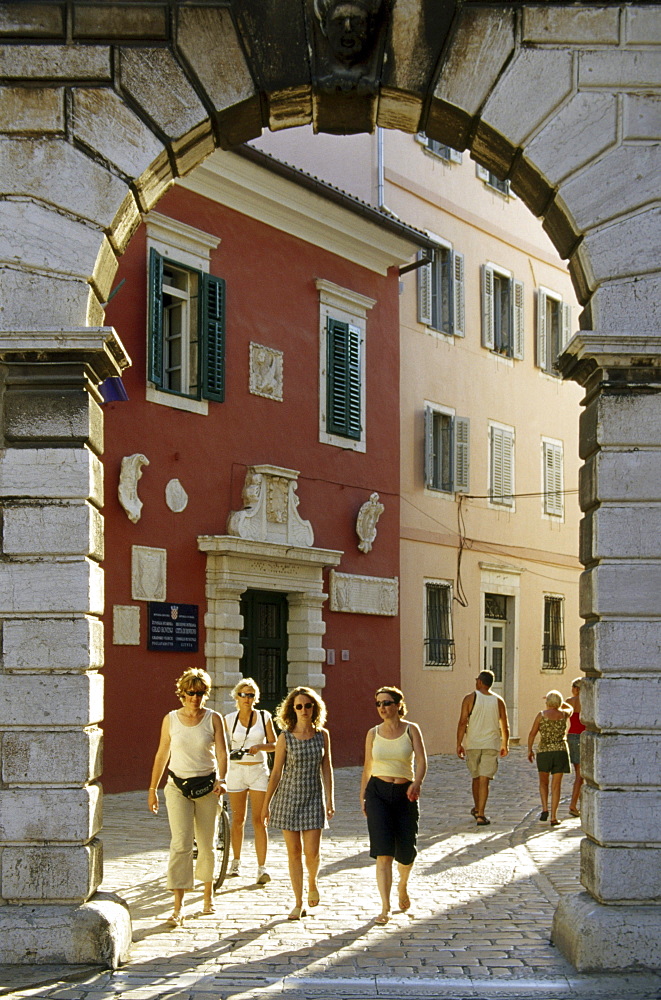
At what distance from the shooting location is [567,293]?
31344 millimetres

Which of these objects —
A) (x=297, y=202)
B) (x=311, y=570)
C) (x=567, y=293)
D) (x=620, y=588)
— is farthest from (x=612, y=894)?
(x=567, y=293)

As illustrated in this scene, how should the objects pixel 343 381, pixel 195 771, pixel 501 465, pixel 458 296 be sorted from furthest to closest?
pixel 501 465 < pixel 458 296 < pixel 343 381 < pixel 195 771

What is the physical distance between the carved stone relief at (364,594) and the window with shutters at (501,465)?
492 centimetres

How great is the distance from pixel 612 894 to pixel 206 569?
11605 mm

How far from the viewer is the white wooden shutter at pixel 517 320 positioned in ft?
95.3

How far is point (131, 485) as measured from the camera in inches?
712

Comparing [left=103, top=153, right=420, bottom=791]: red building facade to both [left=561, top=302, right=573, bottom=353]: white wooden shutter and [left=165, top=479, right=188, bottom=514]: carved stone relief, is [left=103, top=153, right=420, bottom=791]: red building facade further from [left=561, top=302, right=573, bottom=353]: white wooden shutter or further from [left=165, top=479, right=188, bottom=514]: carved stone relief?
[left=561, top=302, right=573, bottom=353]: white wooden shutter

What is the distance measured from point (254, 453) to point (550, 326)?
11912mm

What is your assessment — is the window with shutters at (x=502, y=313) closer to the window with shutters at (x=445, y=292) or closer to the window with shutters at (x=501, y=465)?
the window with shutters at (x=445, y=292)

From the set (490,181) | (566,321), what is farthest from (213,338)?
(566,321)

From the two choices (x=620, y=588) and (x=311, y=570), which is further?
(x=311, y=570)

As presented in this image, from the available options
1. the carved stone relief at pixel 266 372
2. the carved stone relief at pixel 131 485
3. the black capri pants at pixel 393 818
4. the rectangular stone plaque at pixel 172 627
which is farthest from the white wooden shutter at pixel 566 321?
the black capri pants at pixel 393 818

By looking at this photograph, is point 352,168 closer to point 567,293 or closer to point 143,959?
point 567,293

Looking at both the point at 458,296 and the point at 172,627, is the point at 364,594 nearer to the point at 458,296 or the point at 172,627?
the point at 172,627
